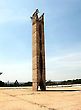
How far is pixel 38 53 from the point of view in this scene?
30.6 m

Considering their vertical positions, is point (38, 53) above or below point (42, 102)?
above

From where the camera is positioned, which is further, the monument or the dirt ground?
the monument

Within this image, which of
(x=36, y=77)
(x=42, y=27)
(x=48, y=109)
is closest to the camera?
(x=48, y=109)

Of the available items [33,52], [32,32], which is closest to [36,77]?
[33,52]

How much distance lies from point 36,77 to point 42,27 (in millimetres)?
7347

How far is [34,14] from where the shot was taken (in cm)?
3259

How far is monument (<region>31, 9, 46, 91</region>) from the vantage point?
30.0 meters

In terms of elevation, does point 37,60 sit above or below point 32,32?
below

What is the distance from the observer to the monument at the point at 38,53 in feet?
98.4

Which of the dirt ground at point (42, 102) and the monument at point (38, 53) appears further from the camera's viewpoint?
the monument at point (38, 53)

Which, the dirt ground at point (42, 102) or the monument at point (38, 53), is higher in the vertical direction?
the monument at point (38, 53)

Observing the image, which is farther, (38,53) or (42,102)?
(38,53)

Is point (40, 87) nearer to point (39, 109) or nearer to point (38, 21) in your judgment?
point (38, 21)

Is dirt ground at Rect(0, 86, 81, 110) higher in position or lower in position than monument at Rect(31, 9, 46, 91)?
lower
